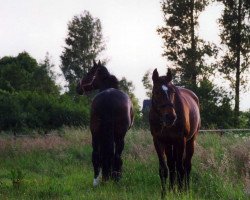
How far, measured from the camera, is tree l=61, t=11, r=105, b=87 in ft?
174

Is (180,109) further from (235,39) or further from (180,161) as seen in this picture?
(235,39)

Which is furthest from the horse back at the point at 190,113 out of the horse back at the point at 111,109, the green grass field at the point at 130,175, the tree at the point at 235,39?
the tree at the point at 235,39

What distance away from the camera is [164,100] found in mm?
7207

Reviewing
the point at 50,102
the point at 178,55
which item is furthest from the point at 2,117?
the point at 178,55

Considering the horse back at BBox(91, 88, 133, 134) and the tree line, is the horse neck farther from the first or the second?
the tree line

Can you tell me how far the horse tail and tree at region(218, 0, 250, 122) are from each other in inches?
942

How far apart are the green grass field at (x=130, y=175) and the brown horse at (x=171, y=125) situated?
48cm

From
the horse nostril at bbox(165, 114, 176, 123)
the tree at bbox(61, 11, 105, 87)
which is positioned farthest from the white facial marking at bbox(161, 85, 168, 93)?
the tree at bbox(61, 11, 105, 87)

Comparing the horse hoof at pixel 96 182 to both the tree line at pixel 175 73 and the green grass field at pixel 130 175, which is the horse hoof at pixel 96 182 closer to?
the green grass field at pixel 130 175

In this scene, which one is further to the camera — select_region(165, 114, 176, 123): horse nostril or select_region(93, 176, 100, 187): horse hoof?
select_region(93, 176, 100, 187): horse hoof

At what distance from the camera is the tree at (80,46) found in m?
53.1

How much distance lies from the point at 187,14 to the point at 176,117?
1199 inches

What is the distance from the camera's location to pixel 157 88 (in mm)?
7398

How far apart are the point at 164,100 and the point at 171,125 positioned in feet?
1.31
